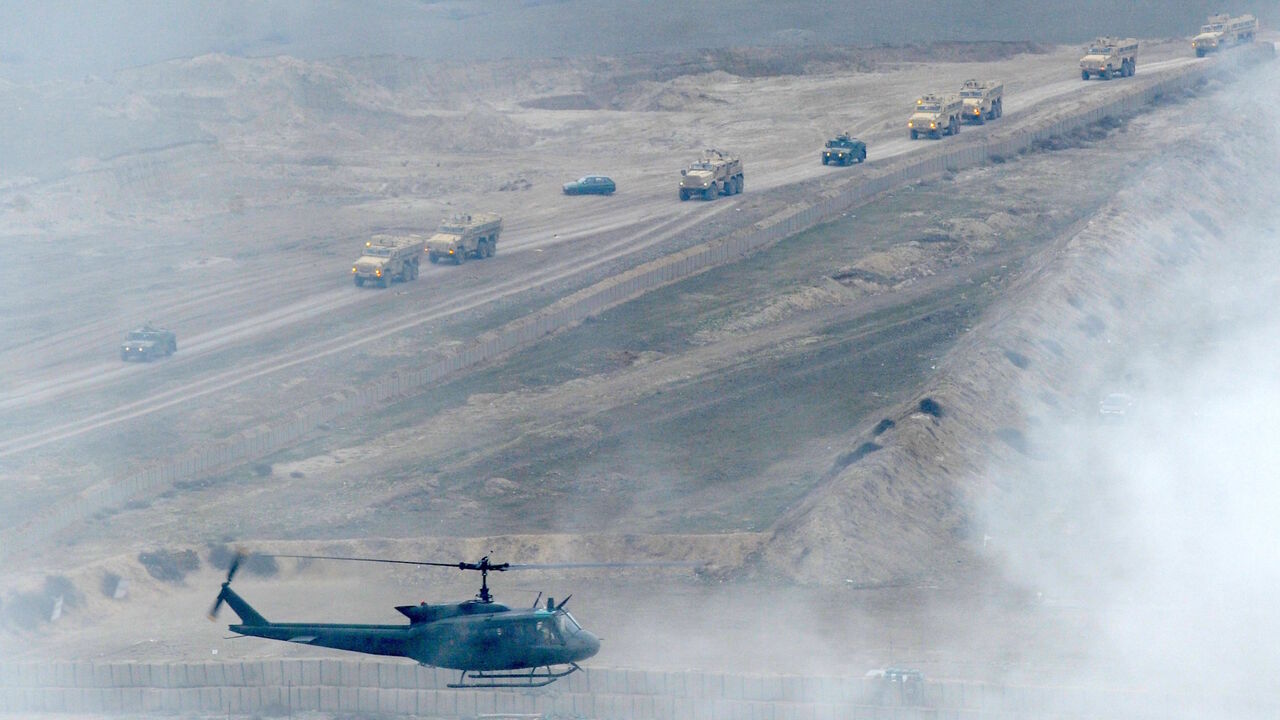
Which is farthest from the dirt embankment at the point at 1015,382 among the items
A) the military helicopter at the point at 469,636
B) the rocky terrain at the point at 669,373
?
the military helicopter at the point at 469,636

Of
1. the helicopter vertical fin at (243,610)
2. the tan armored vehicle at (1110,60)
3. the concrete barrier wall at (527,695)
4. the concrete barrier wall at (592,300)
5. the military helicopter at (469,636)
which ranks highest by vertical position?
the tan armored vehicle at (1110,60)

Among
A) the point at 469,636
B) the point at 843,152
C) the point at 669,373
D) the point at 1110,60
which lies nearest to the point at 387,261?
the point at 669,373

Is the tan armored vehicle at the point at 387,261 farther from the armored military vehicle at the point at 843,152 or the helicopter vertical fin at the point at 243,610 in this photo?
the helicopter vertical fin at the point at 243,610

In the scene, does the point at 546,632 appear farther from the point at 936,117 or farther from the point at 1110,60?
the point at 1110,60

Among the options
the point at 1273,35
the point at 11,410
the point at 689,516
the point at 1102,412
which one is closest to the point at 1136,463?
the point at 1102,412

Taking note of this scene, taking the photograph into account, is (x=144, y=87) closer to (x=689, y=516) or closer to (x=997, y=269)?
(x=997, y=269)
